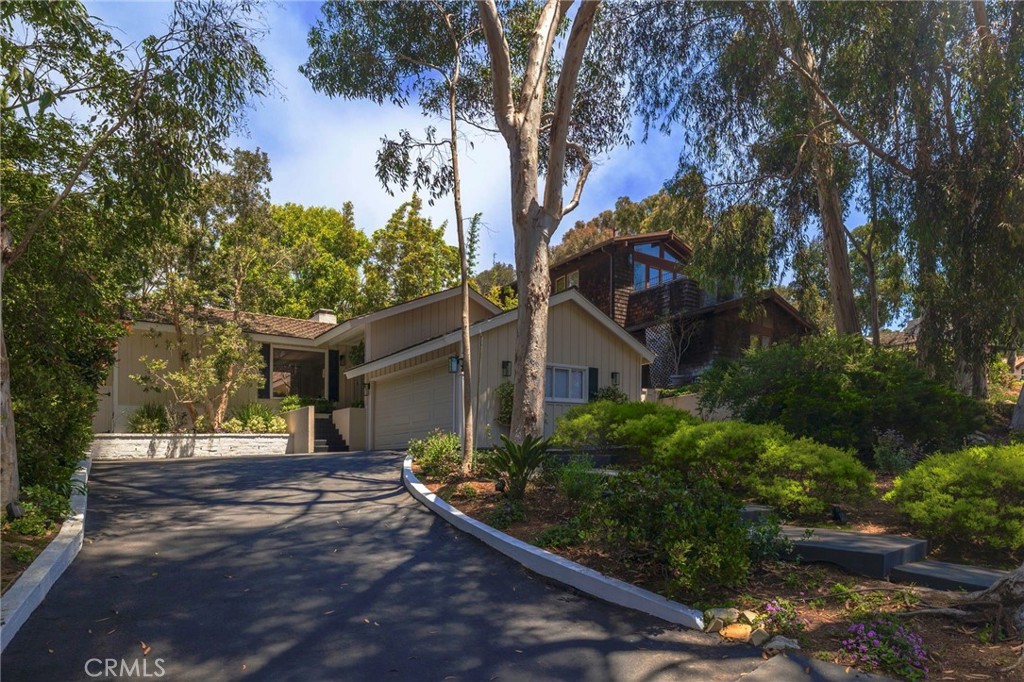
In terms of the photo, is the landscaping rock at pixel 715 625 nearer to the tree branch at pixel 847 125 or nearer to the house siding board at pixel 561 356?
the house siding board at pixel 561 356

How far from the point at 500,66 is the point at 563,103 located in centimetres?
133

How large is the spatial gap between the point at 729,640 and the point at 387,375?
15.5 m

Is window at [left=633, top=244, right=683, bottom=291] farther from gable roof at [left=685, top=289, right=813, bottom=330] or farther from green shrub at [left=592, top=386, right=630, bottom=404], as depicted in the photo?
green shrub at [left=592, top=386, right=630, bottom=404]

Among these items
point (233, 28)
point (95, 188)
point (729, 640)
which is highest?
point (233, 28)

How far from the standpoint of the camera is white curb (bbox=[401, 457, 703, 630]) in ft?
18.5

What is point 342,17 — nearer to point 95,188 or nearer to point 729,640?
point 95,188

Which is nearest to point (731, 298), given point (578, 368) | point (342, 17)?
point (578, 368)

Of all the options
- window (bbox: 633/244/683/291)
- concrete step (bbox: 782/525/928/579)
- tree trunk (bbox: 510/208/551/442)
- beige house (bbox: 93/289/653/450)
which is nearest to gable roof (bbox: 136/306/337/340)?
beige house (bbox: 93/289/653/450)

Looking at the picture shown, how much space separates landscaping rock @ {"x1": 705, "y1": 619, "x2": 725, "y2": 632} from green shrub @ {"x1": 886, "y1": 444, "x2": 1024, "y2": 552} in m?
3.25

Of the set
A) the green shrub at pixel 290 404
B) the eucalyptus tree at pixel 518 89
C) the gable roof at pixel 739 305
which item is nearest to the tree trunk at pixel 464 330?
the eucalyptus tree at pixel 518 89

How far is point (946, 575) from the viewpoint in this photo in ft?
20.0

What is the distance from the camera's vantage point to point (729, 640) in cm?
525

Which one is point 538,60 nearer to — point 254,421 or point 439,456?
point 439,456

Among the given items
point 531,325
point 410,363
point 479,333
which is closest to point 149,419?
point 410,363
